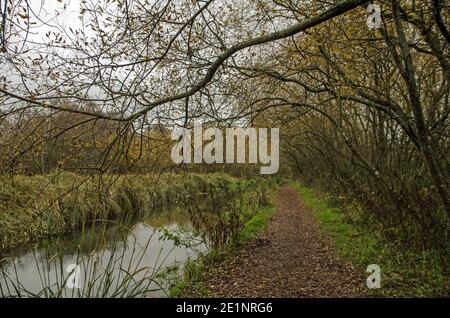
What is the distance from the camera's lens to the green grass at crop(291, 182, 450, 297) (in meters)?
4.85

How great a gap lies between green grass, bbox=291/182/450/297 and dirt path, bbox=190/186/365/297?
302 millimetres

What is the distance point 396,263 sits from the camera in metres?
6.02

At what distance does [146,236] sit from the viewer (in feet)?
33.2

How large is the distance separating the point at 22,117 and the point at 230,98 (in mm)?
4298

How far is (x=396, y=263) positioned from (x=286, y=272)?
5.77 feet

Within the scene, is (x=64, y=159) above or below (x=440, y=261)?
above

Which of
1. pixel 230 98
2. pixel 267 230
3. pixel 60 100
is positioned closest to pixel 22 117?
pixel 60 100

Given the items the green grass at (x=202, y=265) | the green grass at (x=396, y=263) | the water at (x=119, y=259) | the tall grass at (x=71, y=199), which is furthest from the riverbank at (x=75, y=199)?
the green grass at (x=396, y=263)

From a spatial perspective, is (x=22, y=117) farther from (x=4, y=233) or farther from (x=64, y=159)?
(x=4, y=233)

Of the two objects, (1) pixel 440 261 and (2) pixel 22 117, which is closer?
(2) pixel 22 117

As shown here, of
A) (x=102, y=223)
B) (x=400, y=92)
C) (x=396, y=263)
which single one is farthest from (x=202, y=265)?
(x=400, y=92)

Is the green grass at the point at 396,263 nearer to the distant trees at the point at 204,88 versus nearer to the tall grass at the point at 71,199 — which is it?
the distant trees at the point at 204,88

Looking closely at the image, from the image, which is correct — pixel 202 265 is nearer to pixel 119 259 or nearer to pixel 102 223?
pixel 119 259

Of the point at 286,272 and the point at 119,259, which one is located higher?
the point at 119,259
